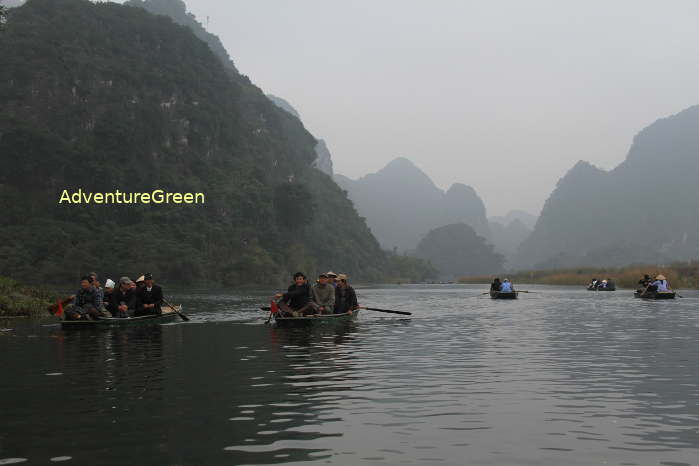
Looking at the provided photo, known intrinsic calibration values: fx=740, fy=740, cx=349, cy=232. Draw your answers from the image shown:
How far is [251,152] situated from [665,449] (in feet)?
522

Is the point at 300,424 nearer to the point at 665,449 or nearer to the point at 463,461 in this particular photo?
the point at 463,461

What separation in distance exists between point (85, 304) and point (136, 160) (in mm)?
108697

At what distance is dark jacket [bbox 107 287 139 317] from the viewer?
90.3 feet

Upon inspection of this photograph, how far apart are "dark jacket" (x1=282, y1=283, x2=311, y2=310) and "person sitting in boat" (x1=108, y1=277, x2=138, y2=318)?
5.79m

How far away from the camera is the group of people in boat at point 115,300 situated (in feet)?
86.7

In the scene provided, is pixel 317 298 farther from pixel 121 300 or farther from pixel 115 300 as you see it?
pixel 115 300

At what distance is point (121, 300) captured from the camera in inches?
1099

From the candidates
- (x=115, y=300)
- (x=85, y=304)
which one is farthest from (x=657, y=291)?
(x=85, y=304)

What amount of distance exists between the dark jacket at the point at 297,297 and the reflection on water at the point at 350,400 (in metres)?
2.84

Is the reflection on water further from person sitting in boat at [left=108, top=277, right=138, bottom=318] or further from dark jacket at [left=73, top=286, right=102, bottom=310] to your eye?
person sitting in boat at [left=108, top=277, right=138, bottom=318]

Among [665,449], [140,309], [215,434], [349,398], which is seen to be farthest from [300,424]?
[140,309]

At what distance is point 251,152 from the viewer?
164 m

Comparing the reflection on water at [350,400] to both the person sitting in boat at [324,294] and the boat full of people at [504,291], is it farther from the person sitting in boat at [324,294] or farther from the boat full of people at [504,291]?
the boat full of people at [504,291]

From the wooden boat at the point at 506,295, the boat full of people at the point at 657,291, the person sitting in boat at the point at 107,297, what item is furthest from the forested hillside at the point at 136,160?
the boat full of people at the point at 657,291
